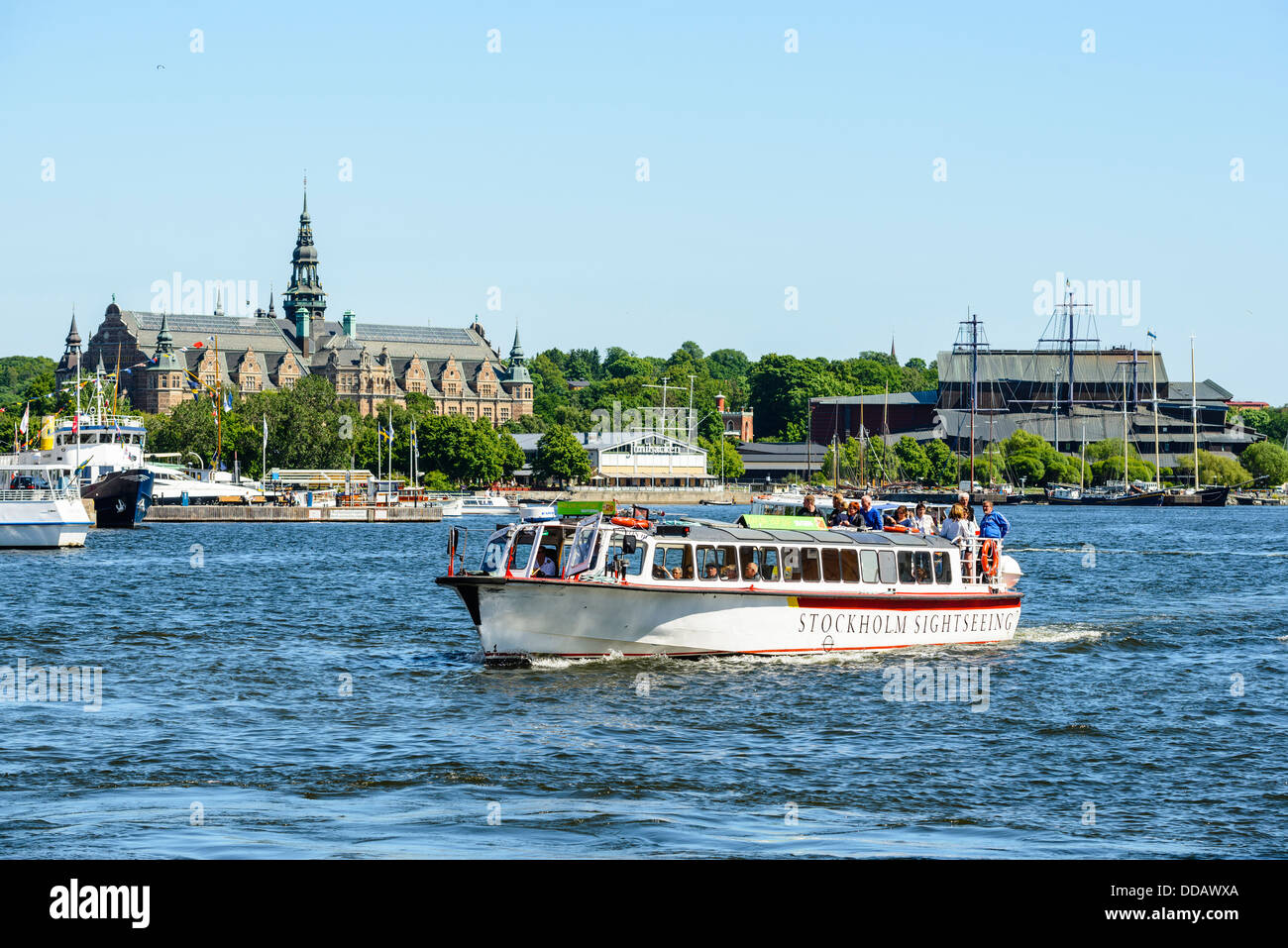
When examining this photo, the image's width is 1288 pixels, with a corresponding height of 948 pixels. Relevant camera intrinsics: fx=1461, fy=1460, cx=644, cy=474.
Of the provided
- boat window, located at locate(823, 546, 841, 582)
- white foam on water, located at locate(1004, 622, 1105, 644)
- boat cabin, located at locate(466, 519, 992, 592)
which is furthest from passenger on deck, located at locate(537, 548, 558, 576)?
white foam on water, located at locate(1004, 622, 1105, 644)

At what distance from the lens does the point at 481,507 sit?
170m

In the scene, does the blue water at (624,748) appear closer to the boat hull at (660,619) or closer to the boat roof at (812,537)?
the boat hull at (660,619)

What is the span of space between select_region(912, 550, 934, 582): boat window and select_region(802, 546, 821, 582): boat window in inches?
112

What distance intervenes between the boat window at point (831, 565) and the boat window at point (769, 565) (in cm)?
125

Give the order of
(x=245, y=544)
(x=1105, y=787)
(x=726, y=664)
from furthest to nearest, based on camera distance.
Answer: (x=245, y=544) < (x=726, y=664) < (x=1105, y=787)

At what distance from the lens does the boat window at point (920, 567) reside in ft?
109

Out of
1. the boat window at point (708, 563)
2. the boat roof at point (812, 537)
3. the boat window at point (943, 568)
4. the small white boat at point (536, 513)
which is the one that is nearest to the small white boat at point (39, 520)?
the small white boat at point (536, 513)

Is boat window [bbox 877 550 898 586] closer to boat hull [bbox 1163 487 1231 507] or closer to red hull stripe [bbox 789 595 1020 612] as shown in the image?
red hull stripe [bbox 789 595 1020 612]

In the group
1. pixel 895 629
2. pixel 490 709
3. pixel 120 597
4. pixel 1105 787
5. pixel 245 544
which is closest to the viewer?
pixel 1105 787
